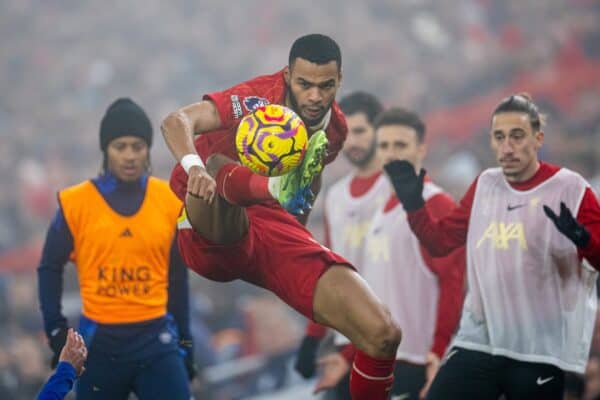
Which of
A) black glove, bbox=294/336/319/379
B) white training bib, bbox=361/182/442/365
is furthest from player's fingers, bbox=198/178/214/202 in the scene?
black glove, bbox=294/336/319/379

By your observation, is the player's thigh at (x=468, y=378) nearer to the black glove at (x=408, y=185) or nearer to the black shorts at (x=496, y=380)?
the black shorts at (x=496, y=380)

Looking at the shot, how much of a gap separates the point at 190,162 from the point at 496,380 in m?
1.77

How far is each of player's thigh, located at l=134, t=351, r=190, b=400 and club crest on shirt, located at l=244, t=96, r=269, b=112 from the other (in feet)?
4.64

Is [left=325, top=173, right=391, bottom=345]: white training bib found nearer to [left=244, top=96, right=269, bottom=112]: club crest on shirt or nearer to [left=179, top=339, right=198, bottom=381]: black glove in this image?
[left=179, top=339, right=198, bottom=381]: black glove

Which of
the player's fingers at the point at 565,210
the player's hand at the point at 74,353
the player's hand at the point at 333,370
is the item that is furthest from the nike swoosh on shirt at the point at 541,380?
the player's hand at the point at 74,353

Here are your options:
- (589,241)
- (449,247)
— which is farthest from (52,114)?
(589,241)

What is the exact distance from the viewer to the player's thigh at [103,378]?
4.18 metres

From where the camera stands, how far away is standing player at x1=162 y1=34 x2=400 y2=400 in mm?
3266

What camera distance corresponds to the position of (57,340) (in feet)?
13.8

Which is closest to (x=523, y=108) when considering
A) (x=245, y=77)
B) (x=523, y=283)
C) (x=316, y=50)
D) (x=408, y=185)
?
(x=408, y=185)

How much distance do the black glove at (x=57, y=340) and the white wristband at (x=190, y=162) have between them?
4.75 feet

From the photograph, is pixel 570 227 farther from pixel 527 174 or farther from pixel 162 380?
pixel 162 380

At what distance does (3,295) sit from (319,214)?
11.3ft

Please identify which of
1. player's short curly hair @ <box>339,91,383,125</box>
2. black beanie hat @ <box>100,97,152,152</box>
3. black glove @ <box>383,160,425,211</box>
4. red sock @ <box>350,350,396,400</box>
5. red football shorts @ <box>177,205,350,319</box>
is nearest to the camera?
red sock @ <box>350,350,396,400</box>
